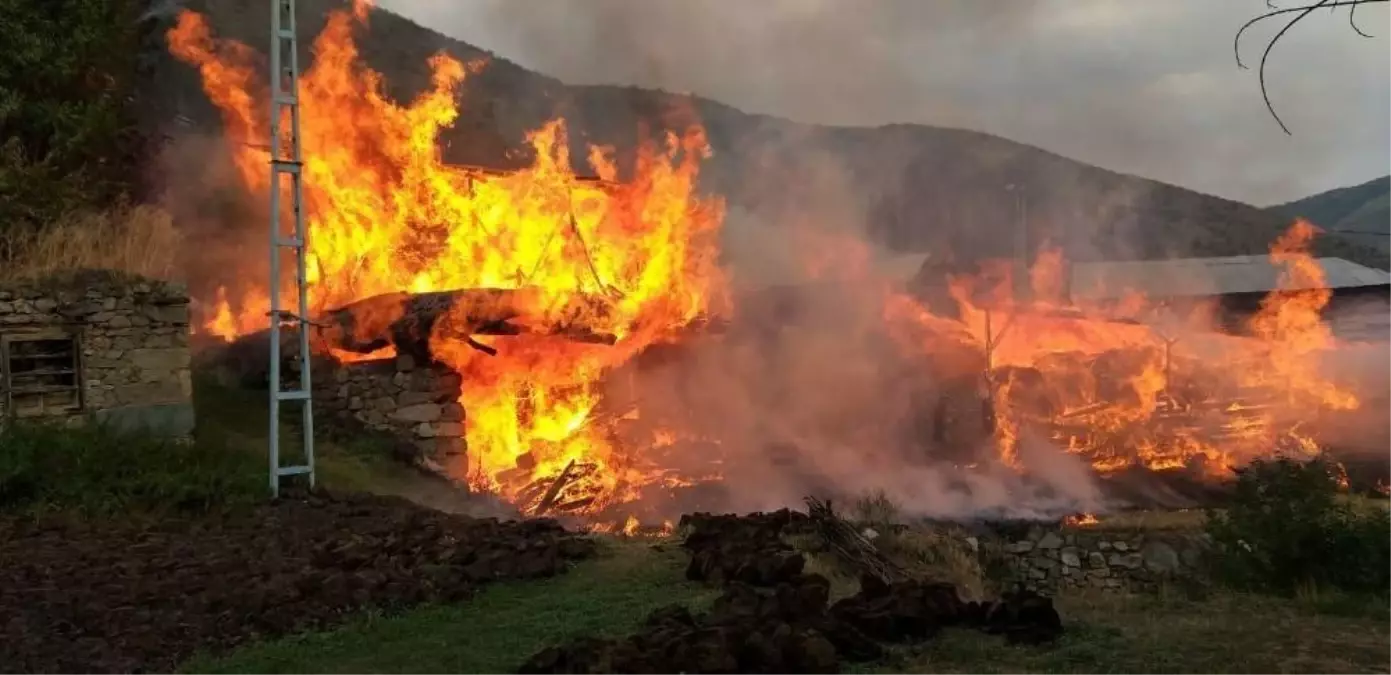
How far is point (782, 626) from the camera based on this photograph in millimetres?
5262

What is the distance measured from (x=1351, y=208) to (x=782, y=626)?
56.3 meters

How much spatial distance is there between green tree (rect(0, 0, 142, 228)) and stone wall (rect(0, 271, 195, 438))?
284 cm

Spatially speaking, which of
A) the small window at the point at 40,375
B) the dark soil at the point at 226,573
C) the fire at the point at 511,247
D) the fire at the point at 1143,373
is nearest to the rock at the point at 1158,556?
the fire at the point at 1143,373

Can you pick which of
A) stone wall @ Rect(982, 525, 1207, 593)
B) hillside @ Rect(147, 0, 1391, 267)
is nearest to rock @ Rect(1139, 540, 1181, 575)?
stone wall @ Rect(982, 525, 1207, 593)

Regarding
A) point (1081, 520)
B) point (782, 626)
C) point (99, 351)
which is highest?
point (99, 351)

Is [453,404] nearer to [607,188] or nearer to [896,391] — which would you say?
[607,188]

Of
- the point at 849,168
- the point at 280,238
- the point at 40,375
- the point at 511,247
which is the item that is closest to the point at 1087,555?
the point at 511,247

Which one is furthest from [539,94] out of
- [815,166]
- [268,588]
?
[268,588]

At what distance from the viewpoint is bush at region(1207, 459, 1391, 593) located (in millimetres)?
7926

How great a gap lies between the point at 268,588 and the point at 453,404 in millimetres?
7671

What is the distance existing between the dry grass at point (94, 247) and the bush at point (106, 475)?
2330mm

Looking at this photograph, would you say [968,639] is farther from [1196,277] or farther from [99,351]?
[1196,277]

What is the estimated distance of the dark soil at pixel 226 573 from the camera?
6.34 meters

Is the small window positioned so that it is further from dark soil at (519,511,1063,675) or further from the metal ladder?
dark soil at (519,511,1063,675)
